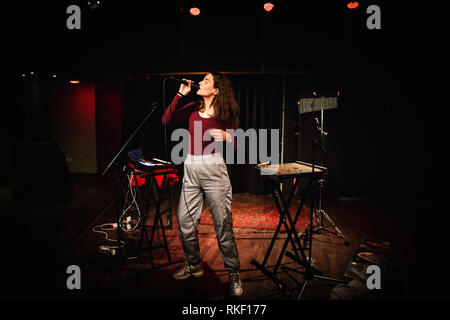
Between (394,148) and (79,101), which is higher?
(79,101)

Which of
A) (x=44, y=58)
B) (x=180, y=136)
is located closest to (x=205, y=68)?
(x=180, y=136)

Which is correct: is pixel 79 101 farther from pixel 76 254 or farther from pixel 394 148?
pixel 394 148

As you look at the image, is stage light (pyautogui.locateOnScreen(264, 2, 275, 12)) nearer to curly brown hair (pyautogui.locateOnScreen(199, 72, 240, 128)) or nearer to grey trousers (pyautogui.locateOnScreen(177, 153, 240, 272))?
curly brown hair (pyautogui.locateOnScreen(199, 72, 240, 128))

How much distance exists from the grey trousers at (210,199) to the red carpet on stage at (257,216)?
1.56 meters

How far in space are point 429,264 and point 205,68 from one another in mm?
4251

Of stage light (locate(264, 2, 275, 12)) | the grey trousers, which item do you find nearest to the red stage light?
stage light (locate(264, 2, 275, 12))

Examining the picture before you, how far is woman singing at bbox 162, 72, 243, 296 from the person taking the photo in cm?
204

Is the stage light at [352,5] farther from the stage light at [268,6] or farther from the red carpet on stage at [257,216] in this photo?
the red carpet on stage at [257,216]

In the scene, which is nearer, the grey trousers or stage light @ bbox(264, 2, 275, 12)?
the grey trousers

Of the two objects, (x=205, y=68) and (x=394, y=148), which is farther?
(x=205, y=68)

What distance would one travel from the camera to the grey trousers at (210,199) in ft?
6.69

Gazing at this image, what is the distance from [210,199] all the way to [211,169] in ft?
0.74

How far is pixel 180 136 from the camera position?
5395mm
